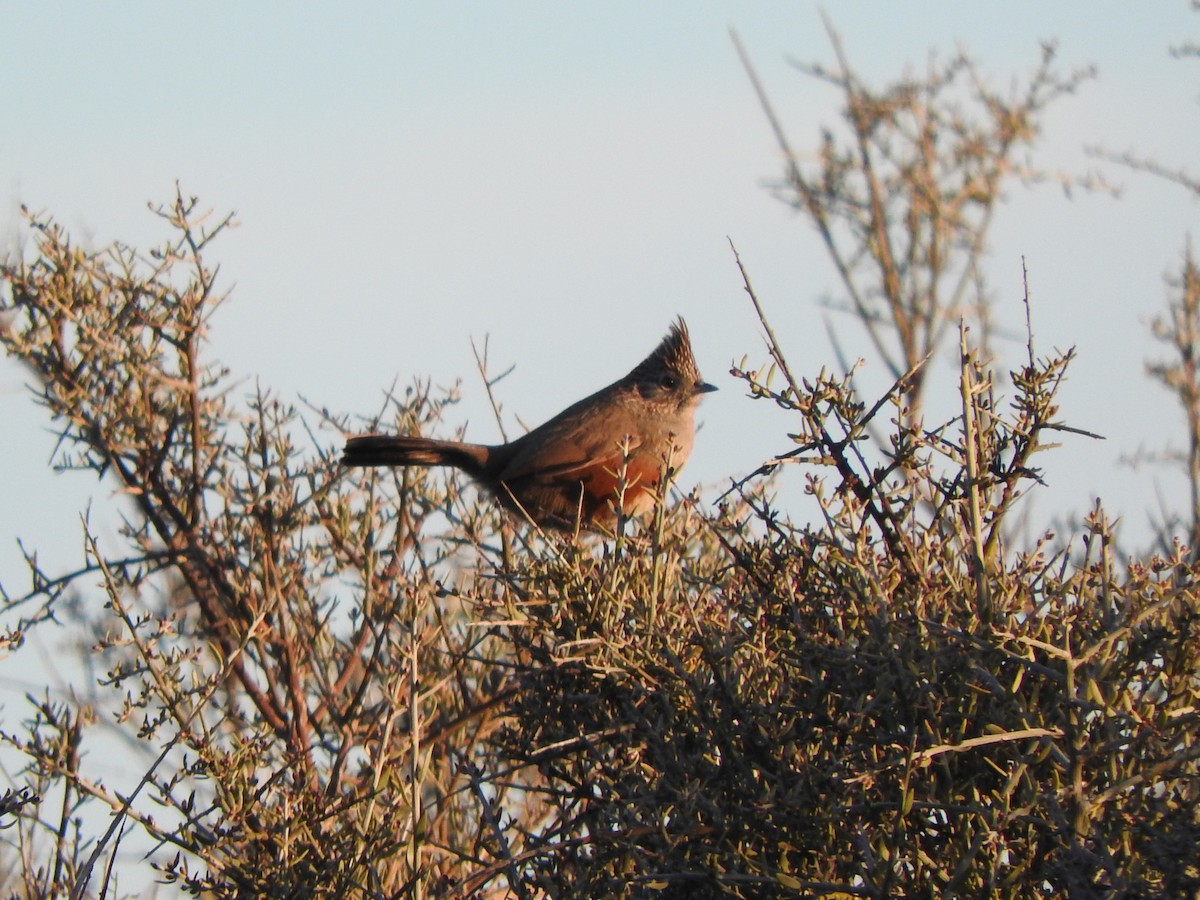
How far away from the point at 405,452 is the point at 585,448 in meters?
0.98

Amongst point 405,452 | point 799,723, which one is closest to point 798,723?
point 799,723

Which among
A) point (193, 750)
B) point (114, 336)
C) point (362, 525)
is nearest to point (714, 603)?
point (193, 750)

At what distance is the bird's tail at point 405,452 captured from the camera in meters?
4.80

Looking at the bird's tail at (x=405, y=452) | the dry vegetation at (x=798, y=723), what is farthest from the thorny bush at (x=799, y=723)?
the bird's tail at (x=405, y=452)

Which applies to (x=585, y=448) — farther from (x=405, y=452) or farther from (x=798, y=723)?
(x=798, y=723)

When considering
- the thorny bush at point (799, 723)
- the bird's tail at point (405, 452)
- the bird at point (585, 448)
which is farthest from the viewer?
the bird at point (585, 448)

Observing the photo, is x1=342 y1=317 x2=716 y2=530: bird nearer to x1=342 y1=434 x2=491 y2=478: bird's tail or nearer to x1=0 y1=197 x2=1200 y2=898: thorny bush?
x1=342 y1=434 x2=491 y2=478: bird's tail

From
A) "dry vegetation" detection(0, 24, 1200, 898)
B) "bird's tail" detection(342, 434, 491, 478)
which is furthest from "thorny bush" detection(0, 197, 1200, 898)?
"bird's tail" detection(342, 434, 491, 478)

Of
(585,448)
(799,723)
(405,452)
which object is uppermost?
(585,448)

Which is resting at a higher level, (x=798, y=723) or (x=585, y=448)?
(x=585, y=448)

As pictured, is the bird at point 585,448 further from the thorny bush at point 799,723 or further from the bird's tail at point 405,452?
the thorny bush at point 799,723

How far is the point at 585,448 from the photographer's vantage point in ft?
19.1

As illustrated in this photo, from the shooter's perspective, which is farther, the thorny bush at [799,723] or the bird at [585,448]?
the bird at [585,448]

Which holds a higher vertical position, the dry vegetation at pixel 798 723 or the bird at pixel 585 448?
the bird at pixel 585 448
